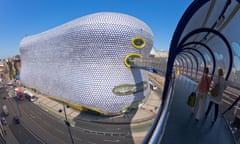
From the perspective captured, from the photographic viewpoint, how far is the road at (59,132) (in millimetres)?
13039

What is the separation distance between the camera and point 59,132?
14461 mm

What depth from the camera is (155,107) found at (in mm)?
19953

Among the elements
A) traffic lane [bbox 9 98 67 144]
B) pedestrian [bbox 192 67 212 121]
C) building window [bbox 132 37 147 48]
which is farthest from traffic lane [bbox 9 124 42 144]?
building window [bbox 132 37 147 48]

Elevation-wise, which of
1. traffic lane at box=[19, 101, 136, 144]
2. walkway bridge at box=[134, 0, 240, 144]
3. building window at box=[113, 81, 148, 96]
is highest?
walkway bridge at box=[134, 0, 240, 144]

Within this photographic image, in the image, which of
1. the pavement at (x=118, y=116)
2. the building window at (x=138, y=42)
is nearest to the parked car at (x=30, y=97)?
the pavement at (x=118, y=116)

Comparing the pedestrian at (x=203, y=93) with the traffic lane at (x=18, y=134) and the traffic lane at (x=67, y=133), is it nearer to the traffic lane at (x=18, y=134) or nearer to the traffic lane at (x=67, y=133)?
the traffic lane at (x=67, y=133)

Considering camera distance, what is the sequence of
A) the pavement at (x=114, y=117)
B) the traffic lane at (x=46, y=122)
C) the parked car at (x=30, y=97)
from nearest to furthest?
the traffic lane at (x=46, y=122), the pavement at (x=114, y=117), the parked car at (x=30, y=97)

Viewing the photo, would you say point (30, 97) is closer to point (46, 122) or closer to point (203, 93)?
point (46, 122)

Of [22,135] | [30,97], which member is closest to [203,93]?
[22,135]

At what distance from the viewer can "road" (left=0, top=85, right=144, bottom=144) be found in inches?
513

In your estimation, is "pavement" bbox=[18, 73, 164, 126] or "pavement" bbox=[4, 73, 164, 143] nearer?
"pavement" bbox=[4, 73, 164, 143]

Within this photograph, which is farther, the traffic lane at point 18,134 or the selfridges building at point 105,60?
the selfridges building at point 105,60

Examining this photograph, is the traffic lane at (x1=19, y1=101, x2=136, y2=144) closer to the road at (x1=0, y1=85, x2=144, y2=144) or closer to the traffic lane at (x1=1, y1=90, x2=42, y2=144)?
the road at (x1=0, y1=85, x2=144, y2=144)

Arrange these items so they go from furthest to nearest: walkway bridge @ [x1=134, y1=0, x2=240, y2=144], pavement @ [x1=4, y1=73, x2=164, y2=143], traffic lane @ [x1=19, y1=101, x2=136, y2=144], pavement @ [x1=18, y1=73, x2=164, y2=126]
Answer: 1. pavement @ [x1=18, y1=73, x2=164, y2=126]
2. pavement @ [x1=4, y1=73, x2=164, y2=143]
3. traffic lane @ [x1=19, y1=101, x2=136, y2=144]
4. walkway bridge @ [x1=134, y1=0, x2=240, y2=144]
